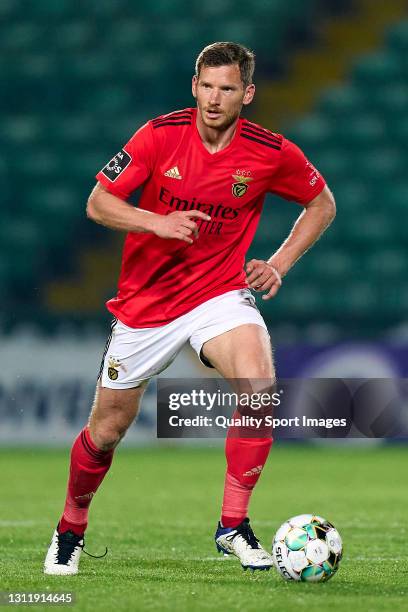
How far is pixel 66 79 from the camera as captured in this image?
13.7m

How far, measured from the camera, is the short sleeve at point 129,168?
15.4 feet

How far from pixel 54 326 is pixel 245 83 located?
22.1 feet

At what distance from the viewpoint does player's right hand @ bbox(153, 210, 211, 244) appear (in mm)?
4352

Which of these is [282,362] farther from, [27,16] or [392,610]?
[392,610]

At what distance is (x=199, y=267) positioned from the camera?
487cm

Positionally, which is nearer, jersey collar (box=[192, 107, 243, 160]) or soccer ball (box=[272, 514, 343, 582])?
soccer ball (box=[272, 514, 343, 582])

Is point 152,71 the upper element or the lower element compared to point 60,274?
upper

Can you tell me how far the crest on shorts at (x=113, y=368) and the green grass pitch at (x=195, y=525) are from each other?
755 millimetres

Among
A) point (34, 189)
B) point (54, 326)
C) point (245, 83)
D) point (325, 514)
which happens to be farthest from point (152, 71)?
point (245, 83)

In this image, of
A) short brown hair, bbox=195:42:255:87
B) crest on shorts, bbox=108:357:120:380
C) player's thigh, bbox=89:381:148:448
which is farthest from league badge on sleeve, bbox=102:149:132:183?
player's thigh, bbox=89:381:148:448

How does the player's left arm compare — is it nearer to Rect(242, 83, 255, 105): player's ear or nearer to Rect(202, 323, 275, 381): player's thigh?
Rect(202, 323, 275, 381): player's thigh

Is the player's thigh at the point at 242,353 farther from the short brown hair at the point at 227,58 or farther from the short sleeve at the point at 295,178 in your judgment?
the short brown hair at the point at 227,58

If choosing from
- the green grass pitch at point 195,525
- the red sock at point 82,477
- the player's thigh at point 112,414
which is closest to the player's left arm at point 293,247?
the player's thigh at point 112,414

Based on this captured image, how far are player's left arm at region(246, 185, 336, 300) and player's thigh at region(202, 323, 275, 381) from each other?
0.17m
